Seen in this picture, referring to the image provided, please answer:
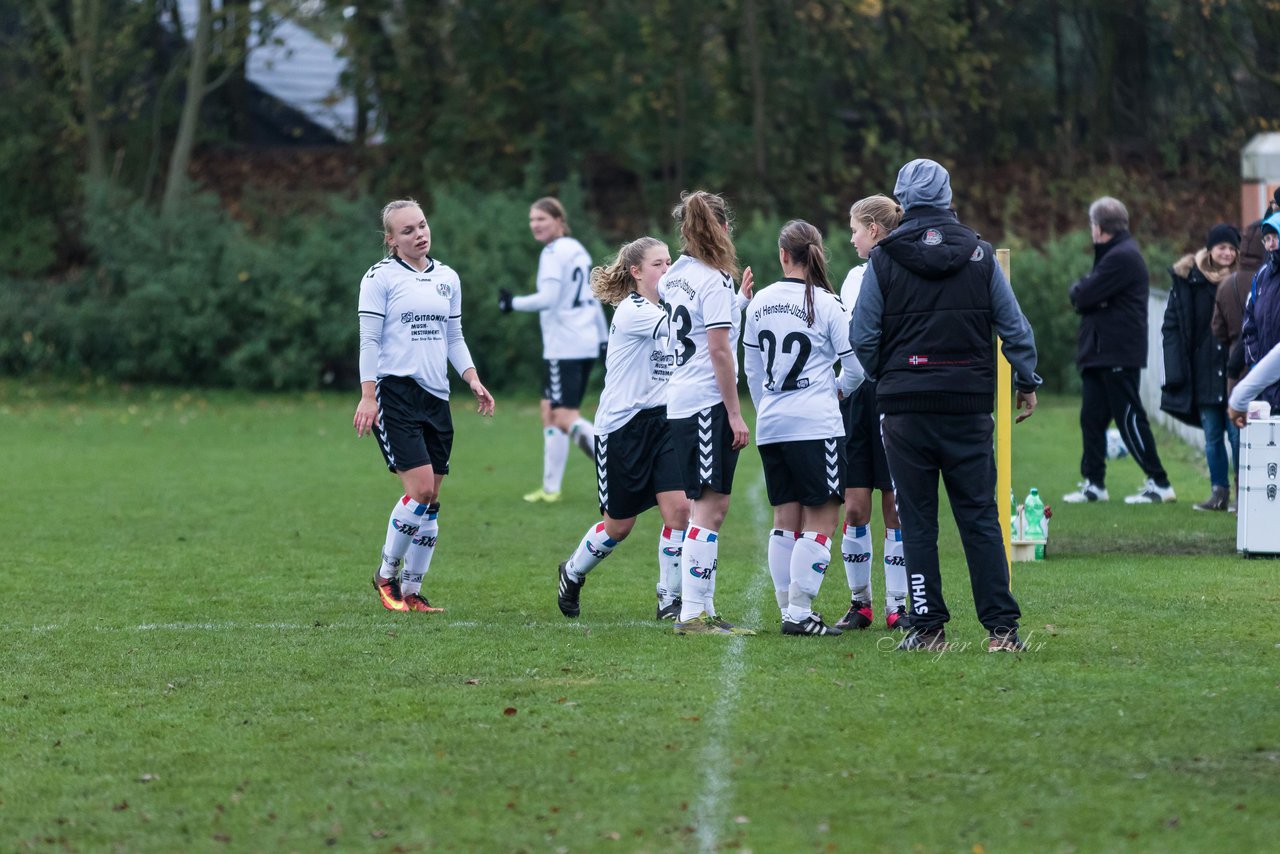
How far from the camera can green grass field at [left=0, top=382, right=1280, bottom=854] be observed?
190 inches

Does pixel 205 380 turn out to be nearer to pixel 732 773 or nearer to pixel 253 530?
pixel 253 530

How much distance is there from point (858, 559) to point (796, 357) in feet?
3.52

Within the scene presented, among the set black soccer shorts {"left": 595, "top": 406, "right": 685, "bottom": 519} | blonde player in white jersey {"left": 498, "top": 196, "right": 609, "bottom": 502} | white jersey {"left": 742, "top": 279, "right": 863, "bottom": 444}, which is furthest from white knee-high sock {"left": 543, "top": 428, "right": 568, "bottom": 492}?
white jersey {"left": 742, "top": 279, "right": 863, "bottom": 444}

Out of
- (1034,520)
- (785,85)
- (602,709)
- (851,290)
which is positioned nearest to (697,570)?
(851,290)

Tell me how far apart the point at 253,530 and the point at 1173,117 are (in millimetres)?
22839

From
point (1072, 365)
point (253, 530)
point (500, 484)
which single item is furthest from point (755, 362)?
point (1072, 365)

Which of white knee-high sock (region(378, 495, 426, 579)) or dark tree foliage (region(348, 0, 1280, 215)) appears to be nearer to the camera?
white knee-high sock (region(378, 495, 426, 579))

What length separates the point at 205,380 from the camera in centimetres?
2662

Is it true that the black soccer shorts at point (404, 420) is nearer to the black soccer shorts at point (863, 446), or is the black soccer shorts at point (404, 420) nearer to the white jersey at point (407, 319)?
the white jersey at point (407, 319)

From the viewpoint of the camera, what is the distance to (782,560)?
763 centimetres

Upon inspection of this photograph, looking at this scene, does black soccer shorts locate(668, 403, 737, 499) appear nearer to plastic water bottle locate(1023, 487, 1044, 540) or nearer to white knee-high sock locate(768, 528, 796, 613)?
white knee-high sock locate(768, 528, 796, 613)

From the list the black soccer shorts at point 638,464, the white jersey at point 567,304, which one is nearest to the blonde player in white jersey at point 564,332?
the white jersey at point 567,304

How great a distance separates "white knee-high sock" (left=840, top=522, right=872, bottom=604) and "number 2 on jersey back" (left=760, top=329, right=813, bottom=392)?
0.83 m

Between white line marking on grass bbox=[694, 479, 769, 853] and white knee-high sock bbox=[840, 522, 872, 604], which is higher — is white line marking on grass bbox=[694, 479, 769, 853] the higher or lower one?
the lower one
